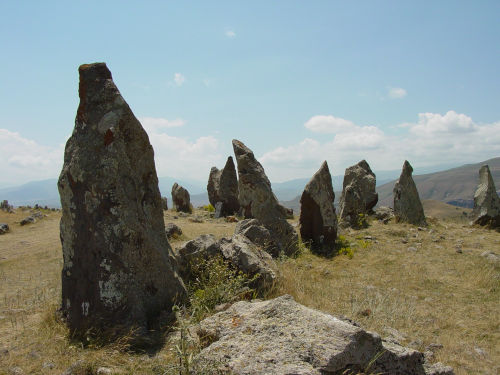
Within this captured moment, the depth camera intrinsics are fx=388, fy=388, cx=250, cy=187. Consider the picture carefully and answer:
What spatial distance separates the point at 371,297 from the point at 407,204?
1019 cm

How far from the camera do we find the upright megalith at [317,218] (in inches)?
522

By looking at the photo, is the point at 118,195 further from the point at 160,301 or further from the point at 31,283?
the point at 31,283

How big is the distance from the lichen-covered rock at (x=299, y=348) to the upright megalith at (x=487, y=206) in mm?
15164

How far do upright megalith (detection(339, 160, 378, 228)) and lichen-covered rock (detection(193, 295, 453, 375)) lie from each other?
42.7 feet

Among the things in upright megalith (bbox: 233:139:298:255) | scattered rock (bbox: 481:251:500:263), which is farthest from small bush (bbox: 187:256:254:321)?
scattered rock (bbox: 481:251:500:263)

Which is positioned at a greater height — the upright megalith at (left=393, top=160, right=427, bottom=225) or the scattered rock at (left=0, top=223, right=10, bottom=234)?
the scattered rock at (left=0, top=223, right=10, bottom=234)

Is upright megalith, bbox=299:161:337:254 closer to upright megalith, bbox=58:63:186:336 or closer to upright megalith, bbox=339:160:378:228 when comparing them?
upright megalith, bbox=339:160:378:228

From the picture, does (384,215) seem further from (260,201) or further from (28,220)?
(28,220)

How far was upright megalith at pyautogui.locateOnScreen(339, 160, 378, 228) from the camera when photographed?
57.0 ft

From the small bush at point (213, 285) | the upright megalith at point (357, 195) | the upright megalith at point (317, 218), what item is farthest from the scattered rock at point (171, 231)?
the upright megalith at point (357, 195)

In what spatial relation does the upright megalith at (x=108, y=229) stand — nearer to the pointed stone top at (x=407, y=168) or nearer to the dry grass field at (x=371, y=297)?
the dry grass field at (x=371, y=297)

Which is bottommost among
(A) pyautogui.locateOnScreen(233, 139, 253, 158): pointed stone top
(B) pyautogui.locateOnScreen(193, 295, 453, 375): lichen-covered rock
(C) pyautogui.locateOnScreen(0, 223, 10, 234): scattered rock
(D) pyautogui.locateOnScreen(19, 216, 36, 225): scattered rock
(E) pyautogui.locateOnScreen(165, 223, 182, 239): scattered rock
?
(B) pyautogui.locateOnScreen(193, 295, 453, 375): lichen-covered rock

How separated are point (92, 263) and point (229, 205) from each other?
55.0 ft

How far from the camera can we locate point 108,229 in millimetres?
5914
